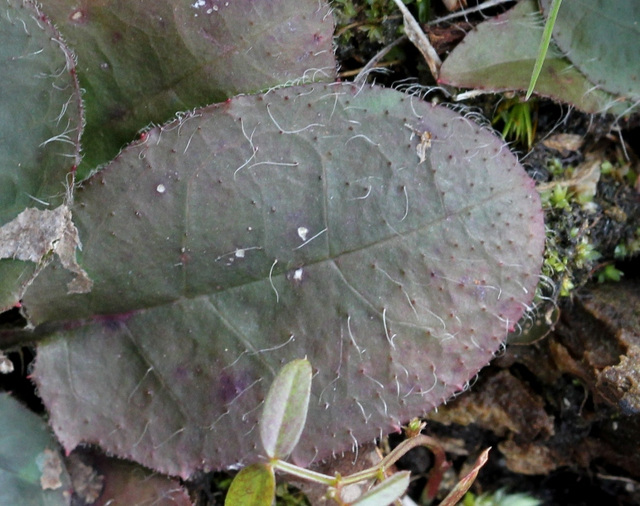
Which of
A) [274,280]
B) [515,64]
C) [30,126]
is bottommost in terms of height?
[274,280]

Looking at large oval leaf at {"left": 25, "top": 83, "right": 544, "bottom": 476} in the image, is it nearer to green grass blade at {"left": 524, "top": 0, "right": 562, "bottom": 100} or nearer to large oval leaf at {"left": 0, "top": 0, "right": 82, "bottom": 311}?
large oval leaf at {"left": 0, "top": 0, "right": 82, "bottom": 311}

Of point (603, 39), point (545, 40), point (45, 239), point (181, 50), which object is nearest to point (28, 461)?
point (45, 239)

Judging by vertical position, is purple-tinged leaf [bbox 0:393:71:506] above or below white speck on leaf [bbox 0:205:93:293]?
below

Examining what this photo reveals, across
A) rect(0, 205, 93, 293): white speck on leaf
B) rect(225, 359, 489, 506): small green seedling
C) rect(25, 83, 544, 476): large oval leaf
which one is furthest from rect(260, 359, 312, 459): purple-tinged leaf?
rect(0, 205, 93, 293): white speck on leaf

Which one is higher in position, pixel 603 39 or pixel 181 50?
pixel 181 50

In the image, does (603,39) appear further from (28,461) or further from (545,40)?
(28,461)

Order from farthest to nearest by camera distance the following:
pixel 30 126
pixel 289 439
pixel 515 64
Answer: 1. pixel 515 64
2. pixel 30 126
3. pixel 289 439
